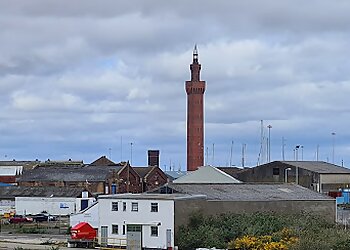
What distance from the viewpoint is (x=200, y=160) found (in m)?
101

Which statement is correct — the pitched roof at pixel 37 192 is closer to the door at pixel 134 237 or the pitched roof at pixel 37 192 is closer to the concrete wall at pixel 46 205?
the concrete wall at pixel 46 205

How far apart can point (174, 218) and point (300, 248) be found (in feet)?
31.5

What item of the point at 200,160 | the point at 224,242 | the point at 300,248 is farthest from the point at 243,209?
the point at 200,160

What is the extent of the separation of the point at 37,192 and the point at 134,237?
36.8m

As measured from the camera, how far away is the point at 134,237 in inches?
1831

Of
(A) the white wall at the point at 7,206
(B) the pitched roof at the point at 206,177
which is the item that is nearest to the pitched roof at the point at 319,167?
(B) the pitched roof at the point at 206,177

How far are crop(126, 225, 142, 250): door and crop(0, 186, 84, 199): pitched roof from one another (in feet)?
103

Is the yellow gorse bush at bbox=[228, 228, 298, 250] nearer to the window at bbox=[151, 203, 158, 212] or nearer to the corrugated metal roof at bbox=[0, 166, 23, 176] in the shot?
the window at bbox=[151, 203, 158, 212]

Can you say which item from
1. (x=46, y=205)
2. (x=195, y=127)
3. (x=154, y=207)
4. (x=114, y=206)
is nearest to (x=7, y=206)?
(x=46, y=205)

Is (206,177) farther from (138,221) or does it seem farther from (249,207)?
(138,221)

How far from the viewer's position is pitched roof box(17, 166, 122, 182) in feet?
282

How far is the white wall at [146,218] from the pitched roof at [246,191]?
17.3 ft

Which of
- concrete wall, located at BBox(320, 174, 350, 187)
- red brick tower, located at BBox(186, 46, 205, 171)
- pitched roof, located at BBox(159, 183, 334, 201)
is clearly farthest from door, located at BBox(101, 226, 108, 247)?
red brick tower, located at BBox(186, 46, 205, 171)

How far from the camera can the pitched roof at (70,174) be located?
8581cm
